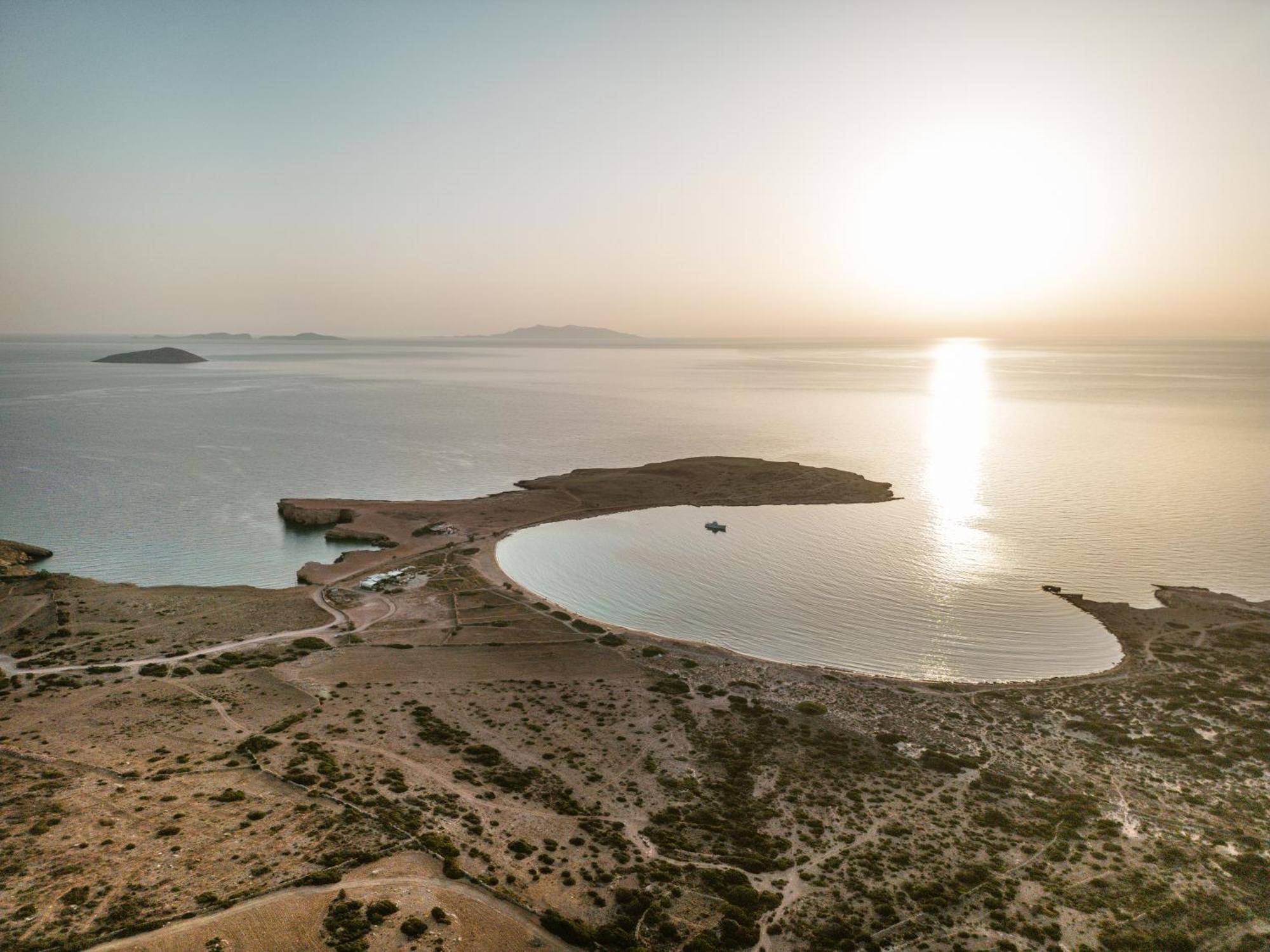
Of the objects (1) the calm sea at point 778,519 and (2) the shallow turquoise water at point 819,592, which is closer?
(2) the shallow turquoise water at point 819,592

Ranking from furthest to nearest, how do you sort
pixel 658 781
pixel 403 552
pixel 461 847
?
pixel 403 552, pixel 658 781, pixel 461 847

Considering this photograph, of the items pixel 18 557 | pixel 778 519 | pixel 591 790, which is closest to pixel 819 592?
pixel 778 519

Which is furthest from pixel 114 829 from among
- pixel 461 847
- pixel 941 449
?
pixel 941 449

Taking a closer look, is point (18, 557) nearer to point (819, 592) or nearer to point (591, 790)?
point (591, 790)

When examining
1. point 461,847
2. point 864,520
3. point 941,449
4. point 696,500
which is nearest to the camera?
point 461,847

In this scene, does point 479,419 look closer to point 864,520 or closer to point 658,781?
point 864,520

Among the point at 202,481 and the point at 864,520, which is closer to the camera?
the point at 864,520

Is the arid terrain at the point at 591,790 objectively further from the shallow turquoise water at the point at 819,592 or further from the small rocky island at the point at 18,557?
the small rocky island at the point at 18,557

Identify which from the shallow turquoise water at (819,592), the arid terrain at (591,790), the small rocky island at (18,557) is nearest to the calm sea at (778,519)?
the shallow turquoise water at (819,592)

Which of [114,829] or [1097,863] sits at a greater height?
[114,829]
